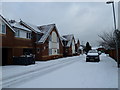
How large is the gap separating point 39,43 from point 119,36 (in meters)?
14.4

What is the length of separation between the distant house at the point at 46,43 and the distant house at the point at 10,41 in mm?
2913

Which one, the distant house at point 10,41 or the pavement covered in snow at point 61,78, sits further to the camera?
the distant house at point 10,41

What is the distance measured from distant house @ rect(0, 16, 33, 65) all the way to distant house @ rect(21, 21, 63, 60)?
2.91 metres

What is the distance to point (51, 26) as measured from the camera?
27.6 meters

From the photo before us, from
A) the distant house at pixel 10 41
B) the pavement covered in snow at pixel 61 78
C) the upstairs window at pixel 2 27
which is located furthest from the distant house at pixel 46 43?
the pavement covered in snow at pixel 61 78

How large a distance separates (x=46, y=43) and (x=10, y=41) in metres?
8.65

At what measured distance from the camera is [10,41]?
58.0ft

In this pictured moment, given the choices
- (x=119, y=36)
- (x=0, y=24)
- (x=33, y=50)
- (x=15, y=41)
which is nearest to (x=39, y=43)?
(x=33, y=50)

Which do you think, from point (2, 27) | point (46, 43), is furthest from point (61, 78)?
point (46, 43)

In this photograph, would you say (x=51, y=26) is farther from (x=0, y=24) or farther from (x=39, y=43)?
(x=0, y=24)

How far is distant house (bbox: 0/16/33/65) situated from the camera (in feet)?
54.8

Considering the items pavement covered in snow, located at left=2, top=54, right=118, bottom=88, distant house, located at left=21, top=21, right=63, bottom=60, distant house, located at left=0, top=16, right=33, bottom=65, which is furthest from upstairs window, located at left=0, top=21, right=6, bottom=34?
distant house, located at left=21, top=21, right=63, bottom=60

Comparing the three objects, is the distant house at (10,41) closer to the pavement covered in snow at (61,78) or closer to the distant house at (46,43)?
the distant house at (46,43)

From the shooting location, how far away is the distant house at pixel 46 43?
2397 centimetres
